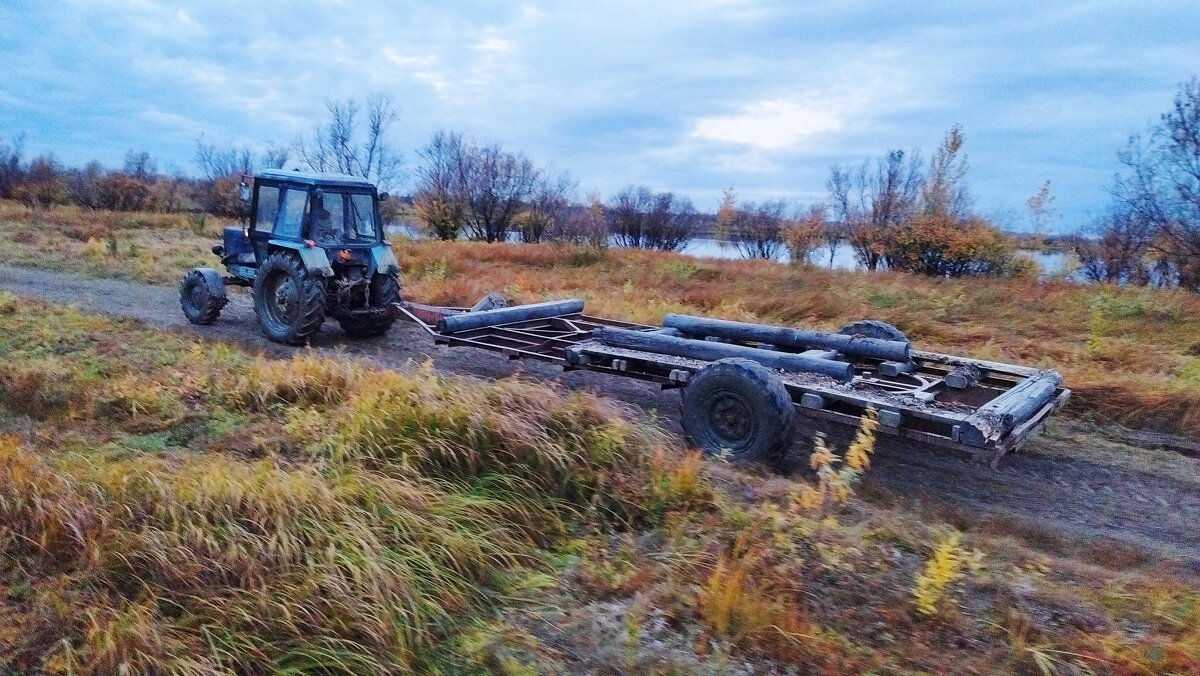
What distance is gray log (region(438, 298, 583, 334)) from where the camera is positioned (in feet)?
25.6

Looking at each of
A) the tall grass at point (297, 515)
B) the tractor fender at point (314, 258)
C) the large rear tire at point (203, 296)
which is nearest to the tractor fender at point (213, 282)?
the large rear tire at point (203, 296)

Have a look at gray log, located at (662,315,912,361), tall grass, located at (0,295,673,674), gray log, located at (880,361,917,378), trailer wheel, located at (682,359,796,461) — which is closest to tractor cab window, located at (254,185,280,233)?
tall grass, located at (0,295,673,674)

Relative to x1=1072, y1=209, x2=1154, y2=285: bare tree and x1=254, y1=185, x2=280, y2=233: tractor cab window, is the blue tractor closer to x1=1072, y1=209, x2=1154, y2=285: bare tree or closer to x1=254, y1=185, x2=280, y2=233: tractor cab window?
x1=254, y1=185, x2=280, y2=233: tractor cab window

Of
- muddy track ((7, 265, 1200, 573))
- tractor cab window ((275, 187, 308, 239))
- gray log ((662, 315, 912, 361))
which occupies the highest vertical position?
tractor cab window ((275, 187, 308, 239))

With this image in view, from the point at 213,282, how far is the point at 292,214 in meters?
1.71

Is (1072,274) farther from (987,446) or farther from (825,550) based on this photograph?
(825,550)

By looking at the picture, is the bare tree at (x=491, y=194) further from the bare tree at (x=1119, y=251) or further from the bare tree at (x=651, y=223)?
the bare tree at (x=1119, y=251)

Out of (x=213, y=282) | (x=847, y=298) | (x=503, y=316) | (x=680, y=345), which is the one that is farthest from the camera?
(x=847, y=298)

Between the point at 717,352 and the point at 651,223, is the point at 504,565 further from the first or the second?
the point at 651,223

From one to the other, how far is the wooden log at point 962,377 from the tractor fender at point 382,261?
6.61 m

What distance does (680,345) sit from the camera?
260 inches

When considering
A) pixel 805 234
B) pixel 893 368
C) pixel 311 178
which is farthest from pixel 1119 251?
pixel 311 178

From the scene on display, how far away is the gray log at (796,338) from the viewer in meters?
6.59

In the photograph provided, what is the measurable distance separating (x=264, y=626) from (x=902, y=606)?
280 centimetres
